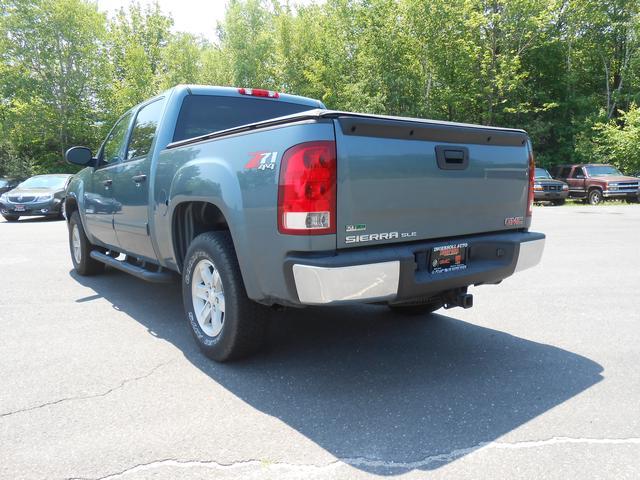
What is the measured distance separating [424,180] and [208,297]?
1.71 metres

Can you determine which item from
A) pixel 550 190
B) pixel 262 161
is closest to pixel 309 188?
pixel 262 161

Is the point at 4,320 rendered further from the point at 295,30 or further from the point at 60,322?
the point at 295,30

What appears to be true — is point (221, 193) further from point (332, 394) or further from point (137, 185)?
point (137, 185)

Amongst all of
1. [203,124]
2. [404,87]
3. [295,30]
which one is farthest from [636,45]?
[203,124]

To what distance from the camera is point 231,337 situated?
3230mm

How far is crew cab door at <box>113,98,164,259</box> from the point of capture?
4.32 m

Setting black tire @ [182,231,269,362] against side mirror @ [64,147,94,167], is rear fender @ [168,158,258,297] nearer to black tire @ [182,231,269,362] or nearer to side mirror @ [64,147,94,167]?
black tire @ [182,231,269,362]

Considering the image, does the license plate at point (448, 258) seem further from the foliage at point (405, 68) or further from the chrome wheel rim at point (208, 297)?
the foliage at point (405, 68)

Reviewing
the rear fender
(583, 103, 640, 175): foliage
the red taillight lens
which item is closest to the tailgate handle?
the red taillight lens

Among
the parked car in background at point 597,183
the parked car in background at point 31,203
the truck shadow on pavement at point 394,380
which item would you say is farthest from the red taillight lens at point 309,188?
the parked car in background at point 597,183

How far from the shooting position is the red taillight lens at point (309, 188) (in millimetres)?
2615

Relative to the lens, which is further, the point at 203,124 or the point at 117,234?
the point at 117,234

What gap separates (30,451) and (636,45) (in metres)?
35.6

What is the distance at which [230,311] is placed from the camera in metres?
3.20
